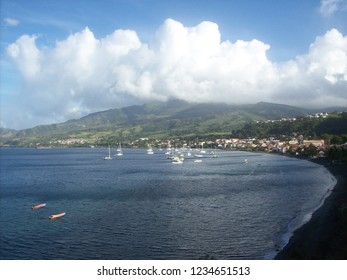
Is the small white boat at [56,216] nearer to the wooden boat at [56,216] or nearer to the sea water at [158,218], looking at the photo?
the wooden boat at [56,216]

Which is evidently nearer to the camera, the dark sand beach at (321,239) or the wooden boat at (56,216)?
the dark sand beach at (321,239)

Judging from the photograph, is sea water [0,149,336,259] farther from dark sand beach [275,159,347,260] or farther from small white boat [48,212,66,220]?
dark sand beach [275,159,347,260]

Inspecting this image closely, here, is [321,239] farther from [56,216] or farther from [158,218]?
[56,216]

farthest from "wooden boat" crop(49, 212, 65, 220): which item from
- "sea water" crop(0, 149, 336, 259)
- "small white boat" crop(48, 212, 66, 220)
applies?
"sea water" crop(0, 149, 336, 259)

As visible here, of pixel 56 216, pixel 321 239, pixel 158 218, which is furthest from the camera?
pixel 56 216

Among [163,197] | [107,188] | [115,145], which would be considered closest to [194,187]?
[163,197]

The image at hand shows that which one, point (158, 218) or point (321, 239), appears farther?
point (158, 218)

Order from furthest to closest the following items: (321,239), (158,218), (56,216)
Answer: (56,216)
(158,218)
(321,239)

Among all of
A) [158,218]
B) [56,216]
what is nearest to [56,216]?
[56,216]

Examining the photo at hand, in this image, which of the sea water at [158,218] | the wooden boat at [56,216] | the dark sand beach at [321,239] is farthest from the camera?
the wooden boat at [56,216]

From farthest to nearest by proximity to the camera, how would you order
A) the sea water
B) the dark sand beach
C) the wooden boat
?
the wooden boat → the sea water → the dark sand beach

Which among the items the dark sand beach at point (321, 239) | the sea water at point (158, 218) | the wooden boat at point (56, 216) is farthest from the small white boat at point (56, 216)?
the dark sand beach at point (321, 239)

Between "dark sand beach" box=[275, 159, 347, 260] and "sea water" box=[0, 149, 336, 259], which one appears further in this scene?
"sea water" box=[0, 149, 336, 259]
